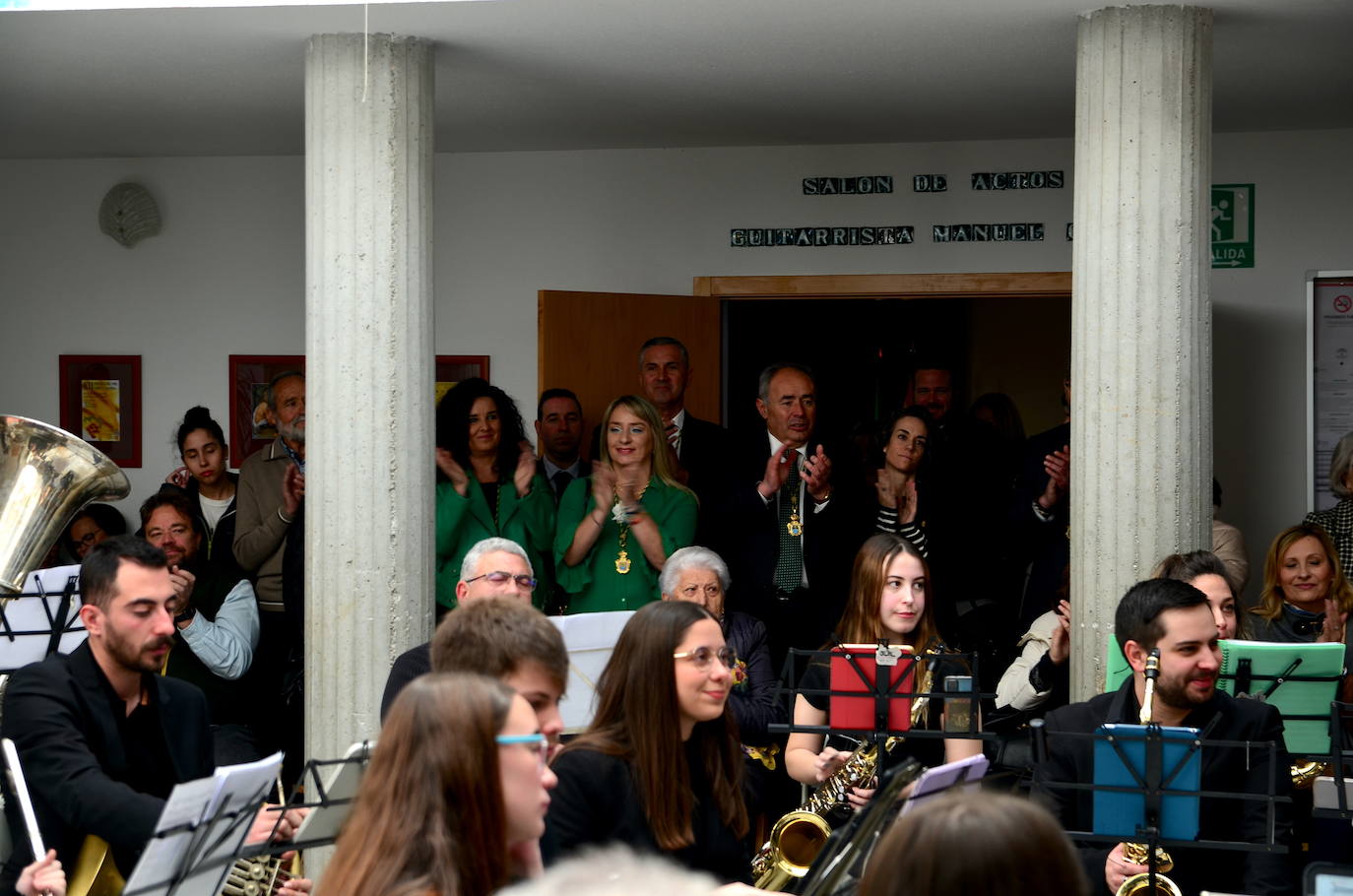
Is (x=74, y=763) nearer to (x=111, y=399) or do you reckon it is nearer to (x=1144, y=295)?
(x=1144, y=295)

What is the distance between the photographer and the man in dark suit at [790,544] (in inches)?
237

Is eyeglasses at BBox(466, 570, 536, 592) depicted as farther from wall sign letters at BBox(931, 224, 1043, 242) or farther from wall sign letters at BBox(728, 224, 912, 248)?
wall sign letters at BBox(931, 224, 1043, 242)

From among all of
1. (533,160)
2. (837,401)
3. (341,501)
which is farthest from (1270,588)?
(837,401)

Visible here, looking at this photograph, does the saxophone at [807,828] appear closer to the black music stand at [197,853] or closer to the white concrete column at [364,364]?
the black music stand at [197,853]

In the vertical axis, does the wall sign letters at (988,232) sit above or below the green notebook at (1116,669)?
above

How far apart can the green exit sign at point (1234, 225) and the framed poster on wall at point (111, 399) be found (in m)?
5.09

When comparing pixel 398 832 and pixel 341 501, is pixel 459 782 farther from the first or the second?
pixel 341 501

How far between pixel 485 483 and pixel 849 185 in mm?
2379

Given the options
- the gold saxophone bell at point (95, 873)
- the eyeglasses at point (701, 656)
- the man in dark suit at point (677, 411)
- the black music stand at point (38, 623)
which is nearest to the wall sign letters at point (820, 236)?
the man in dark suit at point (677, 411)

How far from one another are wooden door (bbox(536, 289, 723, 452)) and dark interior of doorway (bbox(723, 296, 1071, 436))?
0.27 m

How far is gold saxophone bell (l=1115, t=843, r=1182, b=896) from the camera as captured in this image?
3.61 metres

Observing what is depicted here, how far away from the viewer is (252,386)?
7914mm

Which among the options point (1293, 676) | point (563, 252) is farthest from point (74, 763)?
point (563, 252)

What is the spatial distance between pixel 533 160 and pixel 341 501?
9.44 feet
